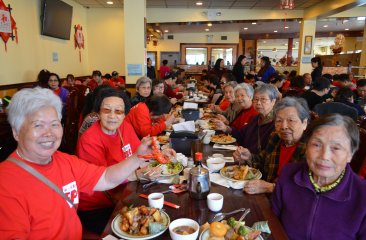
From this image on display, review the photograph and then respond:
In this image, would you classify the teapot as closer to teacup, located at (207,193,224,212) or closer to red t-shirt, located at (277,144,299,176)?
teacup, located at (207,193,224,212)

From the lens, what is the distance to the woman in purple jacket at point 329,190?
3.71ft

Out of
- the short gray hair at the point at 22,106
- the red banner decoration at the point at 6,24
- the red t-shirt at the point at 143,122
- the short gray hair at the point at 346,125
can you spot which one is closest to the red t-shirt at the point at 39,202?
the short gray hair at the point at 22,106

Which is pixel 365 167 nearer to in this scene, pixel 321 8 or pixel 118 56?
pixel 321 8

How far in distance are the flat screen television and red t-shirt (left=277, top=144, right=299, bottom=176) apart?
5.48 meters

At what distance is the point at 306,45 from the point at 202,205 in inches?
327

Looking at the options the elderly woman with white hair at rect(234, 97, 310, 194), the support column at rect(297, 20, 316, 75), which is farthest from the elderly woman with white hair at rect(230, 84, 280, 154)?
the support column at rect(297, 20, 316, 75)

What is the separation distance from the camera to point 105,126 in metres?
1.83

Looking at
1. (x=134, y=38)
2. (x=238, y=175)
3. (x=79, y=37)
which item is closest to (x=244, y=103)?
(x=238, y=175)

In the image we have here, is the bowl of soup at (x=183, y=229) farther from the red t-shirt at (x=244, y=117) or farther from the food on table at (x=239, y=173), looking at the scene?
the red t-shirt at (x=244, y=117)

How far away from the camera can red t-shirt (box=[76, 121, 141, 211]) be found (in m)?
1.73

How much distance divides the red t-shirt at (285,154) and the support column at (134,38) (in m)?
4.74

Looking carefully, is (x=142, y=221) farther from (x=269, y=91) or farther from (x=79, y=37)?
(x=79, y=37)

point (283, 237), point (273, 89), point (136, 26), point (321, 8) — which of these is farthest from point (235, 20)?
point (283, 237)

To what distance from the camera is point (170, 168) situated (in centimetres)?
173
